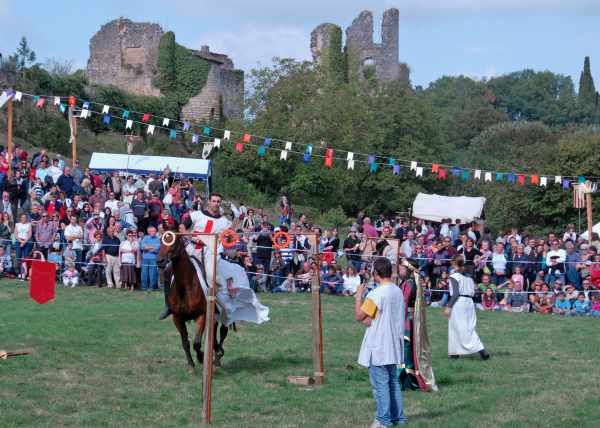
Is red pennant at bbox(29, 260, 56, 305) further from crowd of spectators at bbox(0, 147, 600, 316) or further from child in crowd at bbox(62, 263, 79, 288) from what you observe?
child in crowd at bbox(62, 263, 79, 288)

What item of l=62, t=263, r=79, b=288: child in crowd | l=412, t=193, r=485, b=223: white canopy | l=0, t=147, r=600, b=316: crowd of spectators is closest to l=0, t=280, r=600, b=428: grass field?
l=0, t=147, r=600, b=316: crowd of spectators

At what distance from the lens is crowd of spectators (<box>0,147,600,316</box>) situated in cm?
2372

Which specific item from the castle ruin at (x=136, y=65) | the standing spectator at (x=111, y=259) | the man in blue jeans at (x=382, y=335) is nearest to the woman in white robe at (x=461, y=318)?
the man in blue jeans at (x=382, y=335)

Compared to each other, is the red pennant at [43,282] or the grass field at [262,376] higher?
the red pennant at [43,282]

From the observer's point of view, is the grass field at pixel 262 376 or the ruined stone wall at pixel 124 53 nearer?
the grass field at pixel 262 376

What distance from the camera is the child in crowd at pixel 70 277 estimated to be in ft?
81.2

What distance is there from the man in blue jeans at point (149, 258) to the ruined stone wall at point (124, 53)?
39.4 metres

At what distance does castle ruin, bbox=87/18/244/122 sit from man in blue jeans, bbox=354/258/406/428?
5310 centimetres

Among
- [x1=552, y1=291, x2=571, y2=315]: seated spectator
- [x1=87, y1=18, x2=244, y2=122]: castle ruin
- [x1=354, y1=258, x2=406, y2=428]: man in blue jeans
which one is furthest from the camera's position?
[x1=87, y1=18, x2=244, y2=122]: castle ruin

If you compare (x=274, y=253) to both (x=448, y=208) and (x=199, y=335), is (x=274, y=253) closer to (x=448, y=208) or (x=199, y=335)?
(x=199, y=335)

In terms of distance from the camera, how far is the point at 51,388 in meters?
12.5

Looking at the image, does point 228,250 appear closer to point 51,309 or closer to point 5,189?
point 51,309

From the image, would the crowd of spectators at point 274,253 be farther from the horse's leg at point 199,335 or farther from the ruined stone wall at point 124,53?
the ruined stone wall at point 124,53

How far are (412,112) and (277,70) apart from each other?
29.6 feet
